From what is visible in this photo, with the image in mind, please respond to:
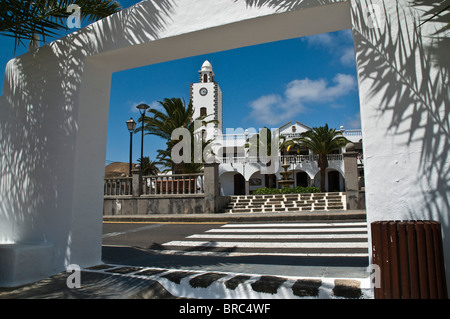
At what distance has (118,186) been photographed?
1745 cm

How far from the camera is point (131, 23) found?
4.79 m

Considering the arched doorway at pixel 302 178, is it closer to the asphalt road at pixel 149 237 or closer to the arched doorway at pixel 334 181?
the arched doorway at pixel 334 181

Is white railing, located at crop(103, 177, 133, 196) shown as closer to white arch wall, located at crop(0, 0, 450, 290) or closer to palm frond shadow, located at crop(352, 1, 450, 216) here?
white arch wall, located at crop(0, 0, 450, 290)

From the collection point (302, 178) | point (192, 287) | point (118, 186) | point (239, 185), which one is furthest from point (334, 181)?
point (192, 287)

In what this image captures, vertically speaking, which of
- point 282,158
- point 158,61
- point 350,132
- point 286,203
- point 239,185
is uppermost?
point 350,132

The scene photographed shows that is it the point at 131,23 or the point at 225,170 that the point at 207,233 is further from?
the point at 225,170

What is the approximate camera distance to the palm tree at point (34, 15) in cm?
466

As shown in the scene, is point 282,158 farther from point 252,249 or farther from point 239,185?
point 252,249

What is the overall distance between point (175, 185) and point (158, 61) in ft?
38.6

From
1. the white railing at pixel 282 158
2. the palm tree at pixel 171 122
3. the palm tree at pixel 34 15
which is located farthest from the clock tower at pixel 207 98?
the palm tree at pixel 34 15

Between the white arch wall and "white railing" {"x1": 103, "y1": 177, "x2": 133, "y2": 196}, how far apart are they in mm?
11935

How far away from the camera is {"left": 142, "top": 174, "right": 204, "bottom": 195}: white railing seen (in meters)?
16.2

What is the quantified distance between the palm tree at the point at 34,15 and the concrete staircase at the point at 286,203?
40.2 ft
